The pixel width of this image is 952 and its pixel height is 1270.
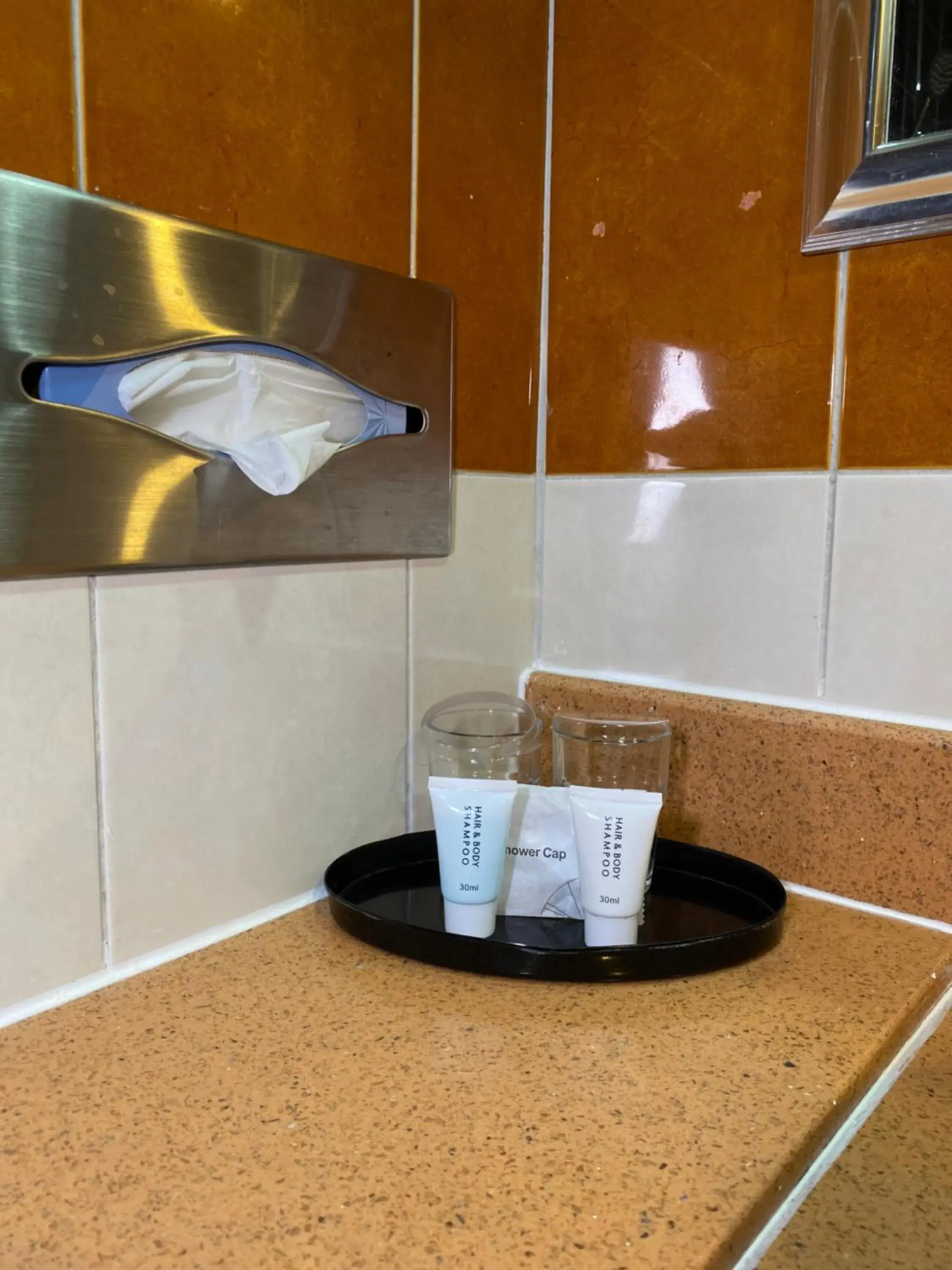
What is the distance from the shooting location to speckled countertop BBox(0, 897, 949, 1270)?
0.39m

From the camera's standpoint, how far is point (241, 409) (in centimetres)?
60

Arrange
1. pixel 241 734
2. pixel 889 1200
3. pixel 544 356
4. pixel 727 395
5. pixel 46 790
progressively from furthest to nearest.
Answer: pixel 544 356, pixel 727 395, pixel 241 734, pixel 46 790, pixel 889 1200

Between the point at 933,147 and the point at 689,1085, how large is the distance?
595mm

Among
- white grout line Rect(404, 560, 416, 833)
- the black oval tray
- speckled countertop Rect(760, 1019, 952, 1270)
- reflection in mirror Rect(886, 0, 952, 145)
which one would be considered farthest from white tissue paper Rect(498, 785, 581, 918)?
reflection in mirror Rect(886, 0, 952, 145)

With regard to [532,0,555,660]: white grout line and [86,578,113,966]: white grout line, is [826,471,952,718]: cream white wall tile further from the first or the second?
[86,578,113,966]: white grout line

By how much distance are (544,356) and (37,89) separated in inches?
17.8

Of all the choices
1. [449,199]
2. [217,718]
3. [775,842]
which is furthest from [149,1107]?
[449,199]

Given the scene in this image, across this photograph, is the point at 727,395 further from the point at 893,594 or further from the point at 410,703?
the point at 410,703

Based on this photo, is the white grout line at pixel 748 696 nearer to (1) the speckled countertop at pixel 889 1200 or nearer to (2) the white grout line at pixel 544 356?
(2) the white grout line at pixel 544 356

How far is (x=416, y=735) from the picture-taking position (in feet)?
2.55

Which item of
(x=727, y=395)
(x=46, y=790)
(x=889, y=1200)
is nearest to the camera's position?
(x=889, y=1200)

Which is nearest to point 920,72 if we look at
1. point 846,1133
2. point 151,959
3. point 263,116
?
point 263,116

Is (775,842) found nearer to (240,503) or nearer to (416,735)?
(416,735)

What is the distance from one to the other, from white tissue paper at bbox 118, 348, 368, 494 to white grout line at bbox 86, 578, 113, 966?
0.11 meters
